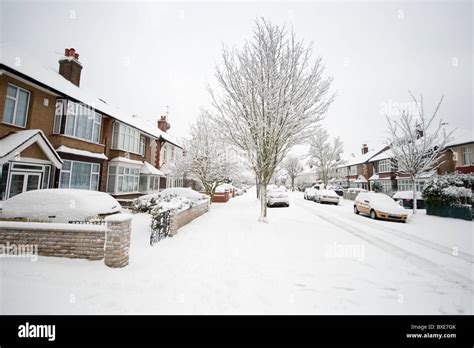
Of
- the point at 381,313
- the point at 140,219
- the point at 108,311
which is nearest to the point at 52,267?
the point at 108,311

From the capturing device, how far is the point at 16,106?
971 centimetres

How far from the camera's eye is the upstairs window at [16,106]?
9391 mm

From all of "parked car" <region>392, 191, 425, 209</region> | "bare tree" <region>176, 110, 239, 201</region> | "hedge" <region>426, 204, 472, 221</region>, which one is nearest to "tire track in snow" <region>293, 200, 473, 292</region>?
"hedge" <region>426, 204, 472, 221</region>

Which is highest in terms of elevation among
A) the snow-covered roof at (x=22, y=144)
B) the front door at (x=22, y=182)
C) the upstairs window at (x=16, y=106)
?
the upstairs window at (x=16, y=106)

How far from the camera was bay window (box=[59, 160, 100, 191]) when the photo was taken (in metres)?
11.8

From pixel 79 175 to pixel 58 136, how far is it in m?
2.62

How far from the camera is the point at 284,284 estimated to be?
3.93m

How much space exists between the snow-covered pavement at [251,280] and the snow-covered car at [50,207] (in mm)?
1649

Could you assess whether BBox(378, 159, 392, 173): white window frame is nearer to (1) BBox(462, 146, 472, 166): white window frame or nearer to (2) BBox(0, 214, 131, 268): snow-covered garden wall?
(1) BBox(462, 146, 472, 166): white window frame

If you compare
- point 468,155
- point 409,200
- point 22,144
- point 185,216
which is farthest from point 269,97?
point 468,155

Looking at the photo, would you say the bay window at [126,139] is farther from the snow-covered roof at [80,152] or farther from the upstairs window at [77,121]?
the snow-covered roof at [80,152]

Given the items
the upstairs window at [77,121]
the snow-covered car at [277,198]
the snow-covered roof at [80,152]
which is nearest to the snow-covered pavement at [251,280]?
the snow-covered roof at [80,152]

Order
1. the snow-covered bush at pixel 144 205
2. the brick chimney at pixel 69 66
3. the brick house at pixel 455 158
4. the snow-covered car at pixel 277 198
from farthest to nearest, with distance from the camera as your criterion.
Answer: the brick house at pixel 455 158 < the snow-covered car at pixel 277 198 < the brick chimney at pixel 69 66 < the snow-covered bush at pixel 144 205
